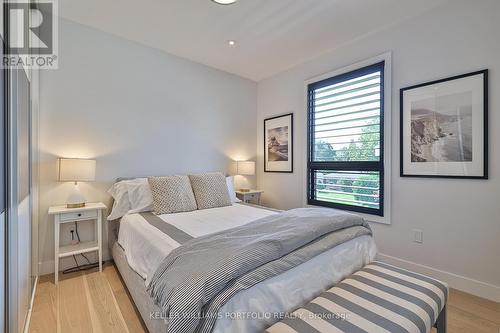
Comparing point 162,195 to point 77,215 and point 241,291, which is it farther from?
point 241,291

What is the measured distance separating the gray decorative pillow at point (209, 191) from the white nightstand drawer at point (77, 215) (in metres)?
1.02

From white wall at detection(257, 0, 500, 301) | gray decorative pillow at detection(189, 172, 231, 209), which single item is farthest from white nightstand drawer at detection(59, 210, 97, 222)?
white wall at detection(257, 0, 500, 301)

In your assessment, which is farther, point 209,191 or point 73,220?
point 209,191

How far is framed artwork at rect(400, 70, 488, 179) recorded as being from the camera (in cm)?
200

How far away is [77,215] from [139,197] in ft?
1.86

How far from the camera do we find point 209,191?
108 inches

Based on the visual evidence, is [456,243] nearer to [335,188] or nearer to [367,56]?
[335,188]

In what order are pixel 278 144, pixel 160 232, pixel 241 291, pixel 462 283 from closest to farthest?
1. pixel 241 291
2. pixel 160 232
3. pixel 462 283
4. pixel 278 144

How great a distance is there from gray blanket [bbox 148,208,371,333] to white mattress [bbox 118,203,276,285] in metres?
0.26

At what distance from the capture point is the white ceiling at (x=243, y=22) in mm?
2197

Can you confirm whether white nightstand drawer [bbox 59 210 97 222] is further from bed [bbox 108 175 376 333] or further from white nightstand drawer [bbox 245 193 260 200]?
white nightstand drawer [bbox 245 193 260 200]

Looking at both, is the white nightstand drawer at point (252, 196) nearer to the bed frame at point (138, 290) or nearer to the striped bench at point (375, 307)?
the bed frame at point (138, 290)

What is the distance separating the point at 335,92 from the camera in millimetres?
3104

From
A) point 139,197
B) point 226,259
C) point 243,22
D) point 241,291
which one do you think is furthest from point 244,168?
point 241,291
